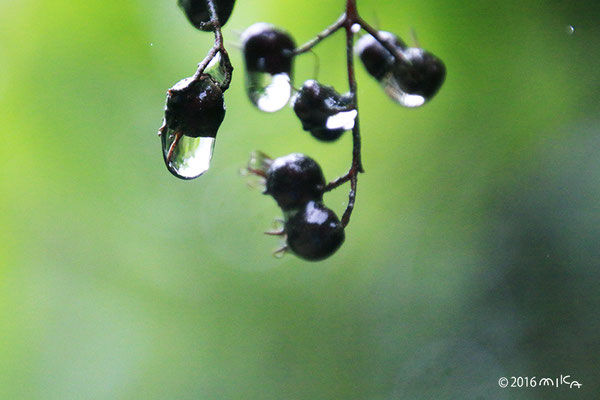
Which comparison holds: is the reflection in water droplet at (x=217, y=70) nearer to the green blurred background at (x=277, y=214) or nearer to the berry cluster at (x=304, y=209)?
the berry cluster at (x=304, y=209)

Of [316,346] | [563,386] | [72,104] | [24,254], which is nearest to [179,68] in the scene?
[72,104]

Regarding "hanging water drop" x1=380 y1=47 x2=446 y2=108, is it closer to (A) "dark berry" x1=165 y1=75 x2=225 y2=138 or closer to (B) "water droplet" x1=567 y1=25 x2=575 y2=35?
(A) "dark berry" x1=165 y1=75 x2=225 y2=138

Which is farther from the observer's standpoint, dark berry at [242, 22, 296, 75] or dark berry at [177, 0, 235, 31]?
dark berry at [242, 22, 296, 75]

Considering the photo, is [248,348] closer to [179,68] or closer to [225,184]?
[225,184]

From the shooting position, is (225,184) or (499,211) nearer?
(499,211)

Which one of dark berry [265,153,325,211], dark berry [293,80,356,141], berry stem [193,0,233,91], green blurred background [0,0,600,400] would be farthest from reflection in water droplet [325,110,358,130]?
green blurred background [0,0,600,400]

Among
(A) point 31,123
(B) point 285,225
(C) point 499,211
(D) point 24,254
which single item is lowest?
(B) point 285,225

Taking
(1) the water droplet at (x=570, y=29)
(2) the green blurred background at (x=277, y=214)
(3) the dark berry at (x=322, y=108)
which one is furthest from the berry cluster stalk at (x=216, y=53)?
(1) the water droplet at (x=570, y=29)
